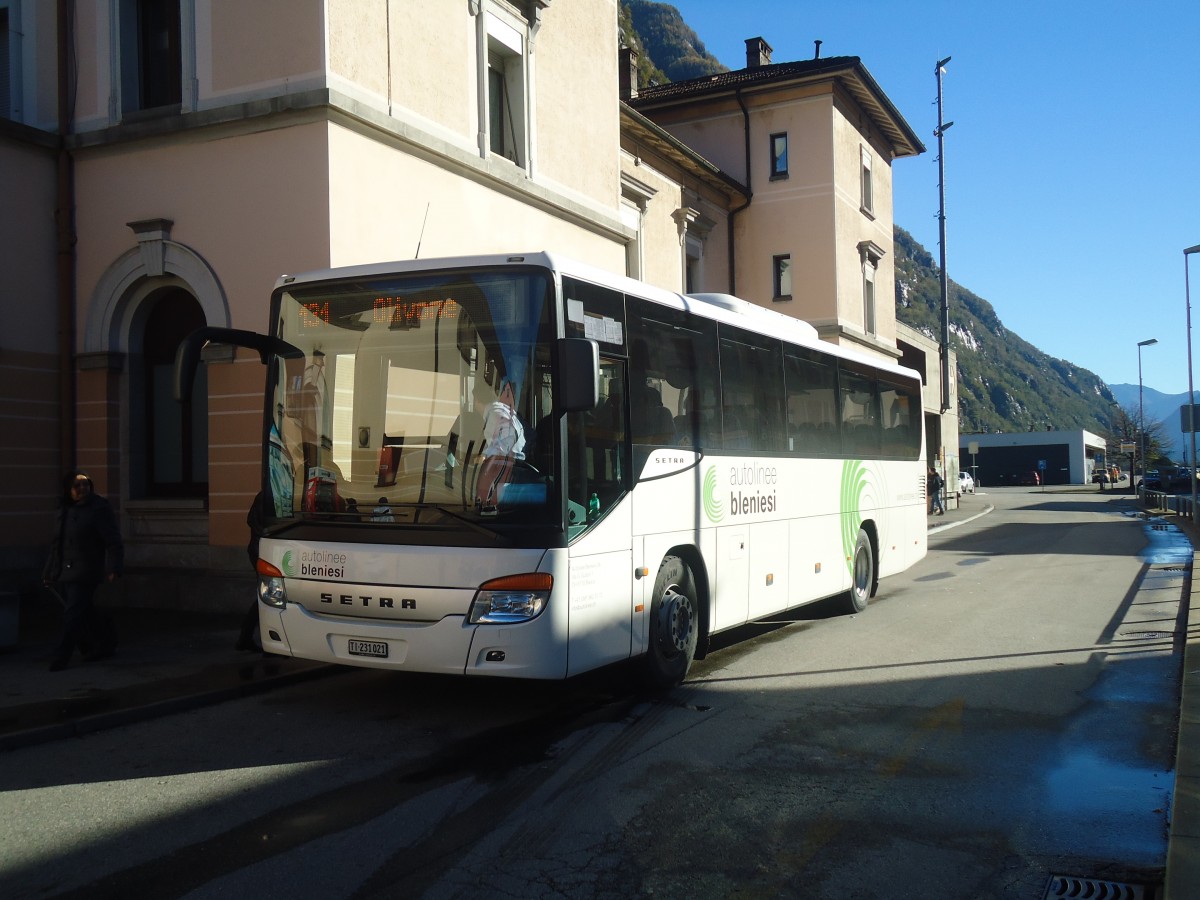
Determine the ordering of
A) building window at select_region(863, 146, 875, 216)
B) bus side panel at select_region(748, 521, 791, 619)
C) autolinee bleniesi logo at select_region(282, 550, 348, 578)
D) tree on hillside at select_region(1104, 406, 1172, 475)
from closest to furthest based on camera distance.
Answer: autolinee bleniesi logo at select_region(282, 550, 348, 578)
bus side panel at select_region(748, 521, 791, 619)
building window at select_region(863, 146, 875, 216)
tree on hillside at select_region(1104, 406, 1172, 475)

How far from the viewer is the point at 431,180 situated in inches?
585

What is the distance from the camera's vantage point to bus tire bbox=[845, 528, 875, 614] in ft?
43.7

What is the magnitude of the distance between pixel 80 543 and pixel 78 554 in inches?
3.8

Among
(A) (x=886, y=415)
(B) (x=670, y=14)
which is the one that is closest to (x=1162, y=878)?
(A) (x=886, y=415)

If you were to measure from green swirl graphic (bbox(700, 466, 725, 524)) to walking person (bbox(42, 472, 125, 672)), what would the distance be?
509 centimetres

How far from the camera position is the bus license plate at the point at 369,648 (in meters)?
7.30

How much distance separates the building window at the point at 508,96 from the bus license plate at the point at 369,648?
1115 centimetres

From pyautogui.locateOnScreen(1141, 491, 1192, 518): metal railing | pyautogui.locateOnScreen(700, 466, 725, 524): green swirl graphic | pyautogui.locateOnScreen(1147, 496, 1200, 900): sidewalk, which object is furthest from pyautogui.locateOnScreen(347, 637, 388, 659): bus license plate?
pyautogui.locateOnScreen(1141, 491, 1192, 518): metal railing

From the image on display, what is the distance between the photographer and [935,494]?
136 ft

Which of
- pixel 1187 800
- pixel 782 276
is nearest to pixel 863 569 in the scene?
pixel 1187 800

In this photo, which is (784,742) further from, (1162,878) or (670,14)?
(670,14)

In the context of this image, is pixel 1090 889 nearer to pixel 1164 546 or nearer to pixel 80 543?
pixel 80 543

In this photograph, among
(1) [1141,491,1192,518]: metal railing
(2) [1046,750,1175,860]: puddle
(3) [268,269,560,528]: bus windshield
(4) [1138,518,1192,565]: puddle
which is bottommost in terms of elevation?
(2) [1046,750,1175,860]: puddle

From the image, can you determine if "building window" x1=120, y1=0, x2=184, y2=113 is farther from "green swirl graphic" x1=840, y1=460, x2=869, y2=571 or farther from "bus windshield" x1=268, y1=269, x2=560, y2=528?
"green swirl graphic" x1=840, y1=460, x2=869, y2=571
